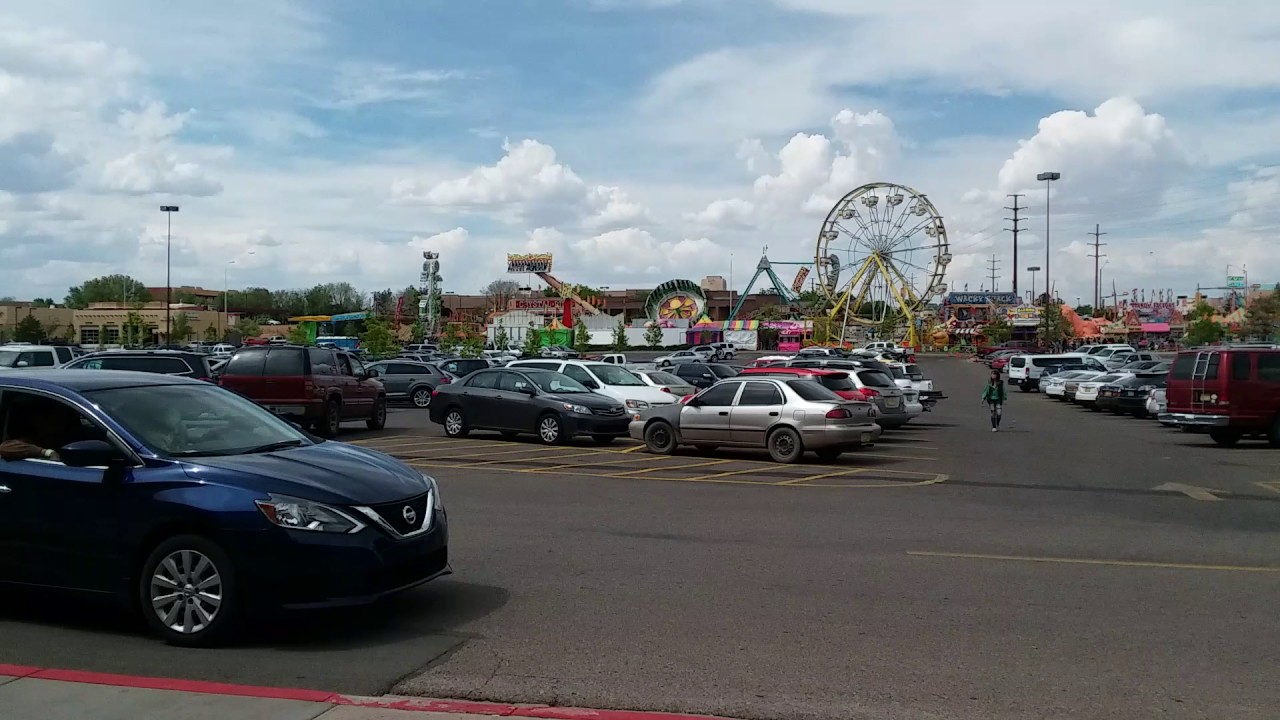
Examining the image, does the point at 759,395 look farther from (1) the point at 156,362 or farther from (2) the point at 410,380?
(2) the point at 410,380

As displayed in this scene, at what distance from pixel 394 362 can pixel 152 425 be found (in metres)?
29.3

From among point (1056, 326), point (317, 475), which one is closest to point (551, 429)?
point (317, 475)

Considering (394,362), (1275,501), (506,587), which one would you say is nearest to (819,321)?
(394,362)

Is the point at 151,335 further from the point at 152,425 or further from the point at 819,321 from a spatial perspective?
the point at 152,425

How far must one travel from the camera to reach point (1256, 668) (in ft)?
20.5

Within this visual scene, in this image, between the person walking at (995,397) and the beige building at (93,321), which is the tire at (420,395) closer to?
the person walking at (995,397)

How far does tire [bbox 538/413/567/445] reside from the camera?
829 inches

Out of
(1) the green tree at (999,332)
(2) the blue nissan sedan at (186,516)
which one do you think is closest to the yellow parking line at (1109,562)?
(2) the blue nissan sedan at (186,516)

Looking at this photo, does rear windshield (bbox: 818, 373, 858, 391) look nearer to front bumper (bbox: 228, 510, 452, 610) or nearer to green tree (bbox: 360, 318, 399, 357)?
front bumper (bbox: 228, 510, 452, 610)

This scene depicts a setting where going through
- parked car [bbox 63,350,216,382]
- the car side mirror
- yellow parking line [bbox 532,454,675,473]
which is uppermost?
parked car [bbox 63,350,216,382]

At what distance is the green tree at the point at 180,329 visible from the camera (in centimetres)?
9719

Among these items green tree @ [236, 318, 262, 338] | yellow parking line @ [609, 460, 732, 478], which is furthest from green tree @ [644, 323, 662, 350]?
yellow parking line @ [609, 460, 732, 478]

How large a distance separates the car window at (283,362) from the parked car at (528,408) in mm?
2903

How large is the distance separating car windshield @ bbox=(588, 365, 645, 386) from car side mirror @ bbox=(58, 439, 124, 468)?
18.4 meters
